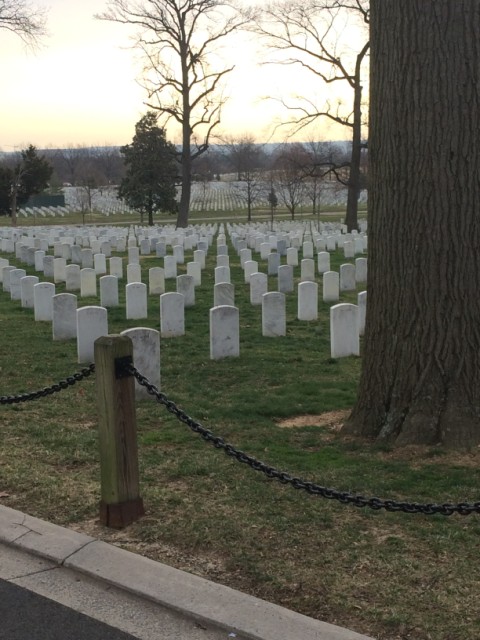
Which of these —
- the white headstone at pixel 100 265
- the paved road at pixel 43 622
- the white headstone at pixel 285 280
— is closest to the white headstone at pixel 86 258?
the white headstone at pixel 100 265

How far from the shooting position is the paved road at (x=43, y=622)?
3.10m

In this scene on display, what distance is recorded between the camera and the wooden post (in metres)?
4.08

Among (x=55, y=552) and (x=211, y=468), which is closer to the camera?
(x=55, y=552)

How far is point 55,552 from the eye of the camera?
3781 millimetres

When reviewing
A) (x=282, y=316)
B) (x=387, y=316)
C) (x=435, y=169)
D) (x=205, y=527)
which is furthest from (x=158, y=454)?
(x=282, y=316)

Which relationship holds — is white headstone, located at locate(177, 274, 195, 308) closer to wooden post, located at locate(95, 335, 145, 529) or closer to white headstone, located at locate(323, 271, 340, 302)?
white headstone, located at locate(323, 271, 340, 302)

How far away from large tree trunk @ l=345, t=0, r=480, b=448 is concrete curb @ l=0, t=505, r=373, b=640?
7.39 ft

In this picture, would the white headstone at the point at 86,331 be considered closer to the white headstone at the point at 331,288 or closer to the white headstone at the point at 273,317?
the white headstone at the point at 273,317

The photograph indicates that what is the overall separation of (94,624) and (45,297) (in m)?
8.86

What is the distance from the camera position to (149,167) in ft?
147

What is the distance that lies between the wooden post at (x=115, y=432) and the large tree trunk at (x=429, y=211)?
79.1 inches

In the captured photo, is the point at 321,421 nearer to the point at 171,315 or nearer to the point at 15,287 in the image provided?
the point at 171,315

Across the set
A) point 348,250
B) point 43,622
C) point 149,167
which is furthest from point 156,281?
point 149,167

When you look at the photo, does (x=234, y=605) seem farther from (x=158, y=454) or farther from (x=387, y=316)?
(x=387, y=316)
